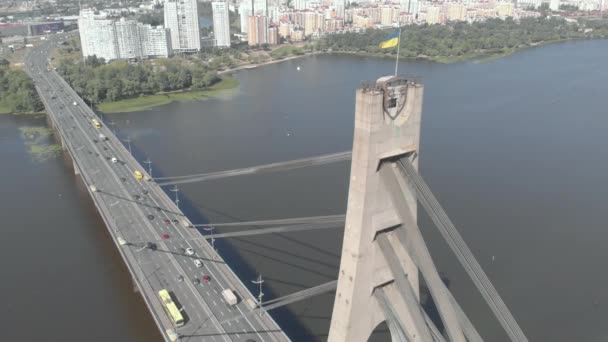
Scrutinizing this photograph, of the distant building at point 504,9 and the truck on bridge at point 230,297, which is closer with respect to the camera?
the truck on bridge at point 230,297

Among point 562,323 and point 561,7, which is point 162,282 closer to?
point 562,323

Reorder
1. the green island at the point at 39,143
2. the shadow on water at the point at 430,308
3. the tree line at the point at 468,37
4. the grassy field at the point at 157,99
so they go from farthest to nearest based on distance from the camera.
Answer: the tree line at the point at 468,37 → the grassy field at the point at 157,99 → the green island at the point at 39,143 → the shadow on water at the point at 430,308

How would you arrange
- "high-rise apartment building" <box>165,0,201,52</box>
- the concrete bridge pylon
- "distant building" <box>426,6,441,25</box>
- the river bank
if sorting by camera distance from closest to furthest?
the concrete bridge pylon
the river bank
"high-rise apartment building" <box>165,0,201,52</box>
"distant building" <box>426,6,441,25</box>

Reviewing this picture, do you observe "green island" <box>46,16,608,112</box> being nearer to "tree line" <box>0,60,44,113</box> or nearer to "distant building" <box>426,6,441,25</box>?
"tree line" <box>0,60,44,113</box>

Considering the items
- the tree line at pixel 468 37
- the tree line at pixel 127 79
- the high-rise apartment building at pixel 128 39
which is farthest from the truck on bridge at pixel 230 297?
the tree line at pixel 468 37

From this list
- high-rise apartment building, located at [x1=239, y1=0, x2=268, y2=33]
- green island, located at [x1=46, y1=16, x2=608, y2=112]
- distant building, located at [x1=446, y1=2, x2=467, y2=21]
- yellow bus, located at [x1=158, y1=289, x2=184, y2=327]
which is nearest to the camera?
yellow bus, located at [x1=158, y1=289, x2=184, y2=327]

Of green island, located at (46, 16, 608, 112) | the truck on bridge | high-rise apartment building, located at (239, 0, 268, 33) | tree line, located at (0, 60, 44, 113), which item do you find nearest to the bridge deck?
the truck on bridge

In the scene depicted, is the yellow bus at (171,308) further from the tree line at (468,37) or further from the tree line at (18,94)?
the tree line at (468,37)

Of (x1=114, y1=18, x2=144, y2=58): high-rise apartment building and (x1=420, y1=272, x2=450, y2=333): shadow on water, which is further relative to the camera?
(x1=114, y1=18, x2=144, y2=58): high-rise apartment building
